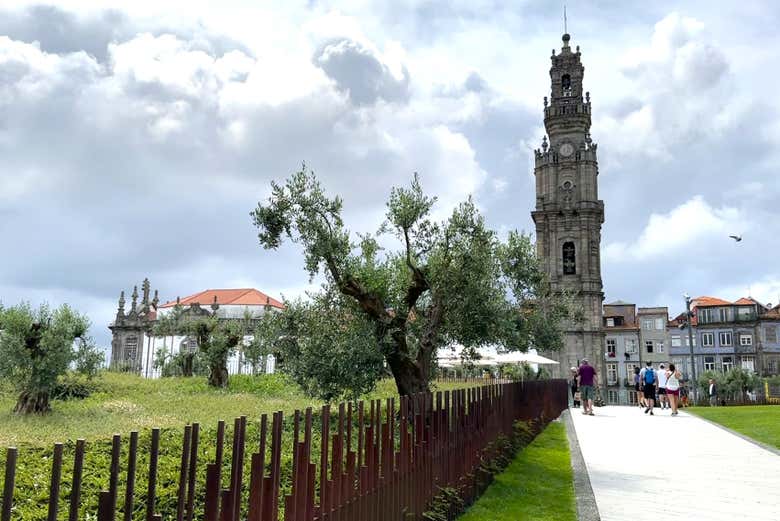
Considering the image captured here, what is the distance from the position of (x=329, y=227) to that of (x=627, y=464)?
6.72 metres

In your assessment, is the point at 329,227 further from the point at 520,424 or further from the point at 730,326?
the point at 730,326

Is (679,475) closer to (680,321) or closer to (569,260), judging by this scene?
(569,260)

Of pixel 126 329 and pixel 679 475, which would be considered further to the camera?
pixel 126 329

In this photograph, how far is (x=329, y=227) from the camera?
40.1 ft

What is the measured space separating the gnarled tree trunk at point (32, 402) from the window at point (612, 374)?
67464 millimetres

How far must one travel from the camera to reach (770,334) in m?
71.9

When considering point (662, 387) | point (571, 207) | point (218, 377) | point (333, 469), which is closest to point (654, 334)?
point (571, 207)

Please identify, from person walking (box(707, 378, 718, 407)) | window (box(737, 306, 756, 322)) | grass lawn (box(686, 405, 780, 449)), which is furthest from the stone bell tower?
grass lawn (box(686, 405, 780, 449))

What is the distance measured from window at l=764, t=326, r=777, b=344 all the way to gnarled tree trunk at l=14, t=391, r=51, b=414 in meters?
73.4

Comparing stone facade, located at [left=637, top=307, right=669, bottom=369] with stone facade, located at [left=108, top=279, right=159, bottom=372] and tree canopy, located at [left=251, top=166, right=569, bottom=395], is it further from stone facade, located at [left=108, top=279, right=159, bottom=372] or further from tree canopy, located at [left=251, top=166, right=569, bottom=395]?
tree canopy, located at [left=251, top=166, right=569, bottom=395]

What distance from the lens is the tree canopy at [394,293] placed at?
11.9 metres

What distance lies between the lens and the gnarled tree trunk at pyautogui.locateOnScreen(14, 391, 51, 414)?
17688mm

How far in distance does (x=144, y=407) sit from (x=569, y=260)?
52722 millimetres

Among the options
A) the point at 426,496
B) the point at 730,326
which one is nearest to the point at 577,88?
the point at 730,326
